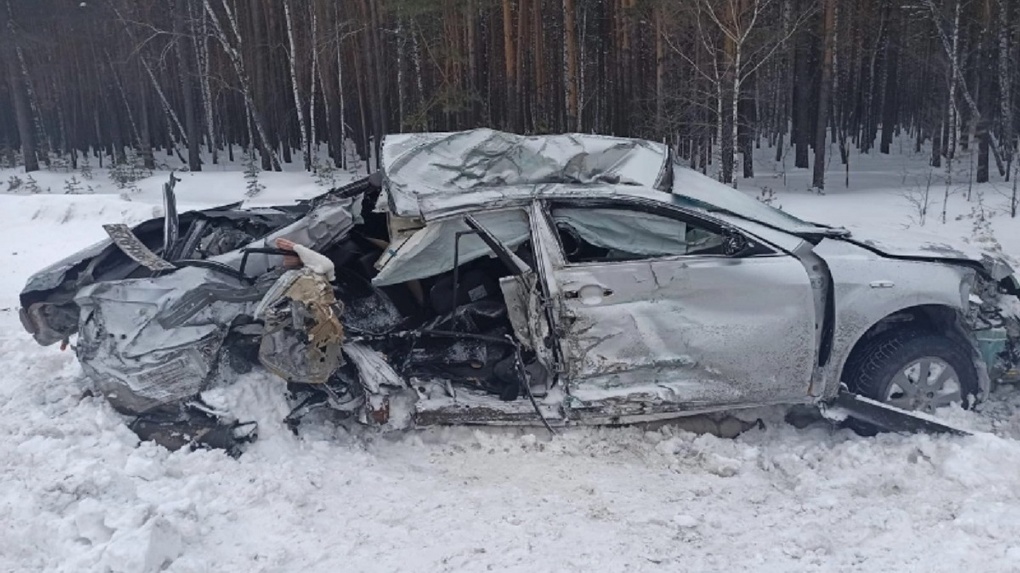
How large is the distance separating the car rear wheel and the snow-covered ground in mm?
195

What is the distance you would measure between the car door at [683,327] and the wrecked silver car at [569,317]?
1 centimetres

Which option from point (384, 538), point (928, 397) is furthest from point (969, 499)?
point (384, 538)

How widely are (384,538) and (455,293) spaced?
1.53 metres

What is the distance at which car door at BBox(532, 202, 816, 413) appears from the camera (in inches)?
154

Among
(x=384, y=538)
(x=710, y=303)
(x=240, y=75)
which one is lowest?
(x=384, y=538)

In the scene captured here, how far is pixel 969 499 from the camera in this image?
→ 3.37 meters

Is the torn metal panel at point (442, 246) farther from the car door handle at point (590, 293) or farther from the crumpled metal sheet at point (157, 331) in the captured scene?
the crumpled metal sheet at point (157, 331)

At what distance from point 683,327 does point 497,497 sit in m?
1.37

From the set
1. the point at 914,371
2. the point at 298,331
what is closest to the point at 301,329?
the point at 298,331

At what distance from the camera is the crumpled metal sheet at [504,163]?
171 inches

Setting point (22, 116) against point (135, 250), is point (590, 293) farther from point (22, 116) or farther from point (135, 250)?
point (22, 116)

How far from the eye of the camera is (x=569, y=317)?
3.92 m

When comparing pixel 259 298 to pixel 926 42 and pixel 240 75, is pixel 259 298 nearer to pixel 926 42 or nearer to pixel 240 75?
pixel 240 75

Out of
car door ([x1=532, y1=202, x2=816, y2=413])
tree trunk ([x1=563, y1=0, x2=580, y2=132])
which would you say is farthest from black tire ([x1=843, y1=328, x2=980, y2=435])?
tree trunk ([x1=563, y1=0, x2=580, y2=132])
